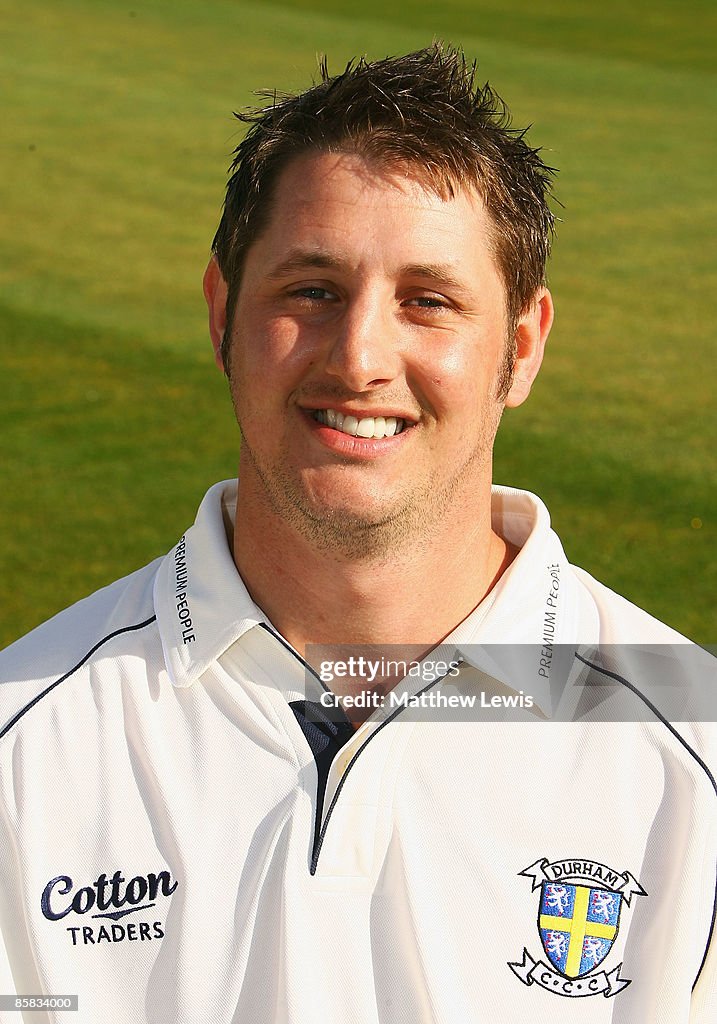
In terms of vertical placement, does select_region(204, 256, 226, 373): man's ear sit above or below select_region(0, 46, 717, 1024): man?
above

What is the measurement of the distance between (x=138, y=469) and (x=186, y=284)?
129 inches

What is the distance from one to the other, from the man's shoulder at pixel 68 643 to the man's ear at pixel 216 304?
0.49 m

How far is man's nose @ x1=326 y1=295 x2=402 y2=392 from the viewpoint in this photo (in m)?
2.31

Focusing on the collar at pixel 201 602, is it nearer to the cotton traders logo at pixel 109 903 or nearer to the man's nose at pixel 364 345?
the cotton traders logo at pixel 109 903

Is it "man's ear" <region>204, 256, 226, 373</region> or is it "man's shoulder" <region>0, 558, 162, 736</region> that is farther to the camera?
"man's ear" <region>204, 256, 226, 373</region>

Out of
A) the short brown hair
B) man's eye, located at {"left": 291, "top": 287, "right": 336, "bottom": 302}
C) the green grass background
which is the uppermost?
the green grass background

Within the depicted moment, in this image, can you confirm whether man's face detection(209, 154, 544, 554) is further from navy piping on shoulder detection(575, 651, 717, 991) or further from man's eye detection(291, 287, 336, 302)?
navy piping on shoulder detection(575, 651, 717, 991)

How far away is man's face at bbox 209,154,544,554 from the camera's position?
92.0 inches

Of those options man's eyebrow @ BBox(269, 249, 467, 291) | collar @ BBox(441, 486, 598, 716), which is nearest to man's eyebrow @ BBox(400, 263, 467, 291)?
man's eyebrow @ BBox(269, 249, 467, 291)

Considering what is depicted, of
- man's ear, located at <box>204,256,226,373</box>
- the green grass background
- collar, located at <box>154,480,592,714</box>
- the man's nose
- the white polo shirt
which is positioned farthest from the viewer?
the green grass background

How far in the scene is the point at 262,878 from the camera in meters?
2.22

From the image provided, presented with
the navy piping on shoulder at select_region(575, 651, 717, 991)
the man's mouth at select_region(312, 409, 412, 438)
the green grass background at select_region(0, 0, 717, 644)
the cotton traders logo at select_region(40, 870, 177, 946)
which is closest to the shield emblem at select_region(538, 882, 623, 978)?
the navy piping on shoulder at select_region(575, 651, 717, 991)

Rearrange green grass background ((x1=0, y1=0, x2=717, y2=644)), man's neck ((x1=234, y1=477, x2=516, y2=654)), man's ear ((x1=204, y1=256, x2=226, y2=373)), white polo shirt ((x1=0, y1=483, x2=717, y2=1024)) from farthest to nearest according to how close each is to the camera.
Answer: green grass background ((x1=0, y1=0, x2=717, y2=644)) < man's ear ((x1=204, y1=256, x2=226, y2=373)) < man's neck ((x1=234, y1=477, x2=516, y2=654)) < white polo shirt ((x1=0, y1=483, x2=717, y2=1024))

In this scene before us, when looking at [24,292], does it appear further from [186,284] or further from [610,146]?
[610,146]
